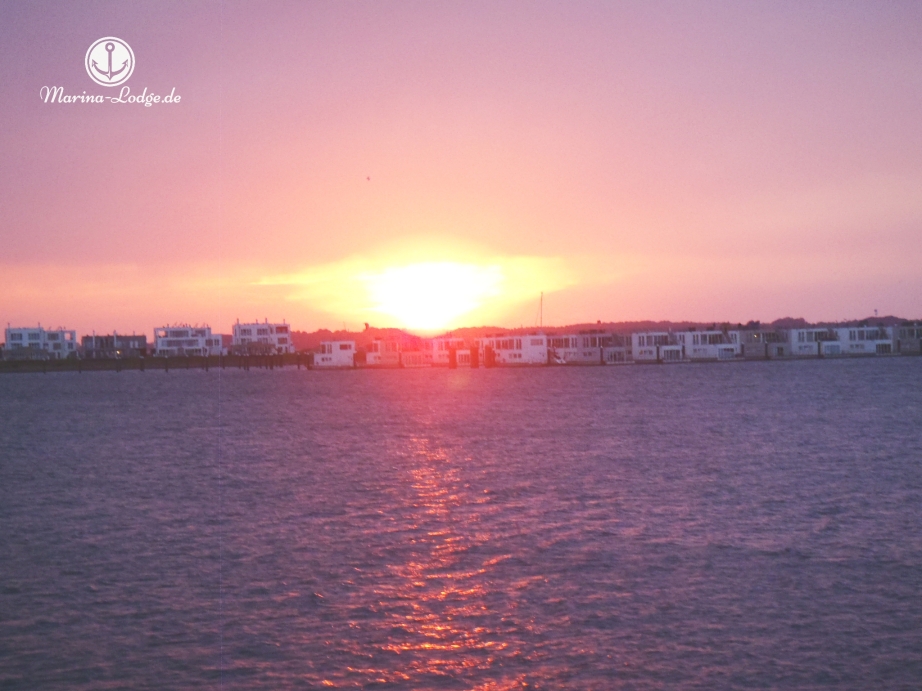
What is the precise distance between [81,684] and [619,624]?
6.68 m

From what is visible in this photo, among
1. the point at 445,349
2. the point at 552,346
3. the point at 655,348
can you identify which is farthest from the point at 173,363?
the point at 655,348

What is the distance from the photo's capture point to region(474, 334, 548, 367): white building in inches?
6024

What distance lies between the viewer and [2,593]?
14375 mm

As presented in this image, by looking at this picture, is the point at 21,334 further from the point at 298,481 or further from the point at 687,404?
the point at 298,481

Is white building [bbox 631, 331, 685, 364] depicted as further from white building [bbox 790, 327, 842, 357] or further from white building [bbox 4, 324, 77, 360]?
white building [bbox 4, 324, 77, 360]

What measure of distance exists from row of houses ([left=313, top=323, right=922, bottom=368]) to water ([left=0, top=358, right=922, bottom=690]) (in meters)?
117

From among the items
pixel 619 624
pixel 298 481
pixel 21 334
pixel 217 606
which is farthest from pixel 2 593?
pixel 21 334

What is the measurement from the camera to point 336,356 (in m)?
167

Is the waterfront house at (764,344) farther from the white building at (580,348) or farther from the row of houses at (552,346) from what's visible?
the white building at (580,348)

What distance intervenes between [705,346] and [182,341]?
324 feet

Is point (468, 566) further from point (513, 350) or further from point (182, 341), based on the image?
point (182, 341)

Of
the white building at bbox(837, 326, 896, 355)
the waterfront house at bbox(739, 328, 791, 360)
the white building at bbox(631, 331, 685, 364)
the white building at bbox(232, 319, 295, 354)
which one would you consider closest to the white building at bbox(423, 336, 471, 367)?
the white building at bbox(631, 331, 685, 364)

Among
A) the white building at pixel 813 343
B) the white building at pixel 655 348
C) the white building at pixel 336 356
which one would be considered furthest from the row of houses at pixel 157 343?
the white building at pixel 813 343

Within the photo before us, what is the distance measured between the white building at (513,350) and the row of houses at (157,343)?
4876cm
